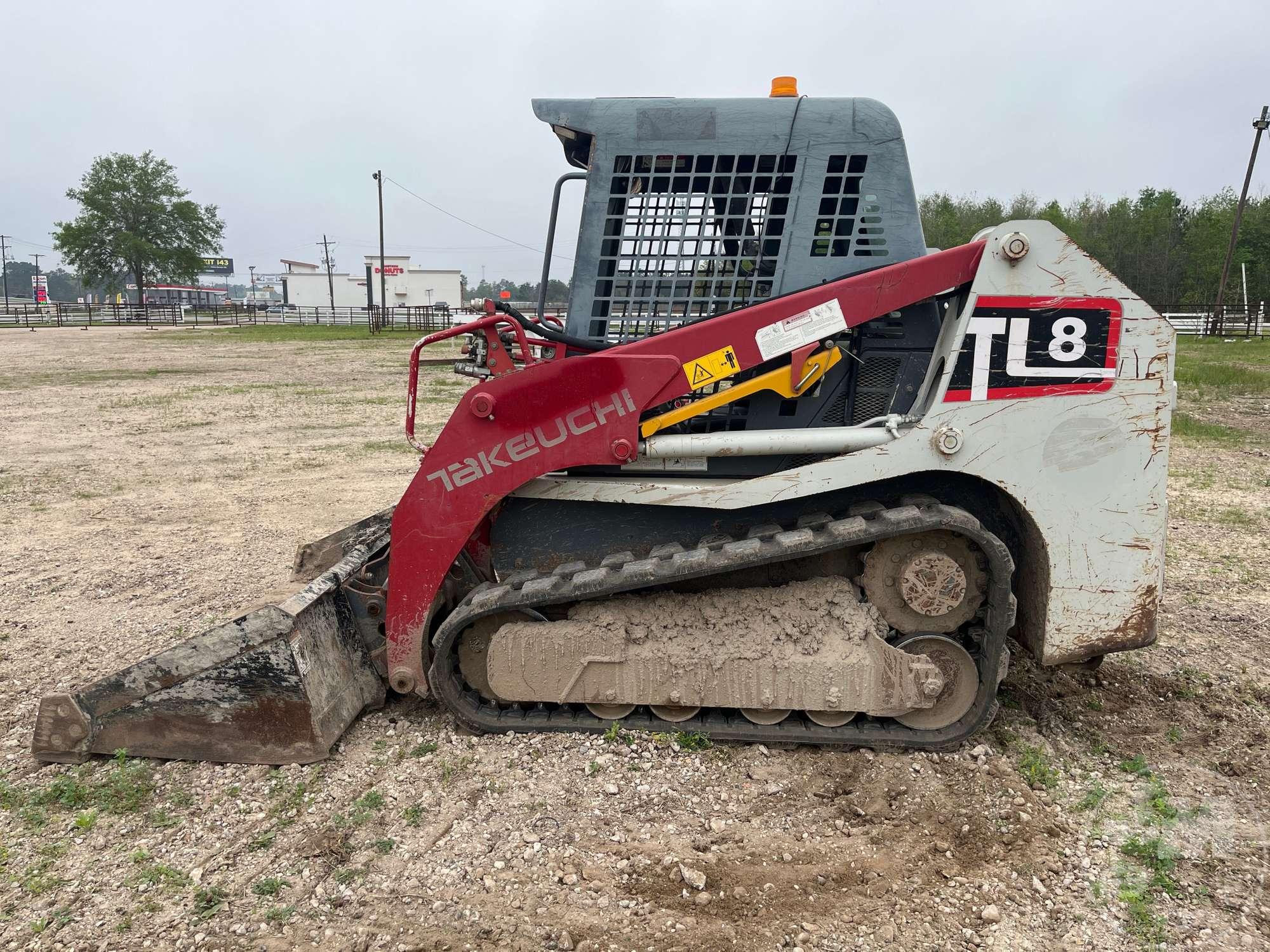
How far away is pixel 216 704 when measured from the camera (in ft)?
11.9

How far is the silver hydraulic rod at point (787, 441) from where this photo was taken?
3.56 meters

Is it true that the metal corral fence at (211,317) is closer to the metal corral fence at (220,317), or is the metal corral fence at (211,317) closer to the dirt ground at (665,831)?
the metal corral fence at (220,317)

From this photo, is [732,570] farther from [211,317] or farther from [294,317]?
[211,317]

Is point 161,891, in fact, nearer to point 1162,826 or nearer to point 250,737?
point 250,737

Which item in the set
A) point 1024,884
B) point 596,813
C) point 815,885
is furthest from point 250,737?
point 1024,884

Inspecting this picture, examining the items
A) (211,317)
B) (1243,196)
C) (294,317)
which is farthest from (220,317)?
(1243,196)

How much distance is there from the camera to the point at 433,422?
42.1ft

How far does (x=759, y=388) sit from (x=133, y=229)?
2856 inches

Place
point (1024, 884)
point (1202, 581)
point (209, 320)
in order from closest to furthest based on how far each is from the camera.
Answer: point (1024, 884) → point (1202, 581) → point (209, 320)

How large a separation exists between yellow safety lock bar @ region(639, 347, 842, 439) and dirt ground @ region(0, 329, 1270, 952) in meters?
1.42

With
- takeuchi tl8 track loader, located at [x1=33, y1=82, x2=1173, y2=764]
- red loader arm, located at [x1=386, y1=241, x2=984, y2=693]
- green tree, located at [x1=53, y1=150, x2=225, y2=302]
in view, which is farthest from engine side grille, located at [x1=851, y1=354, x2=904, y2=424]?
green tree, located at [x1=53, y1=150, x2=225, y2=302]

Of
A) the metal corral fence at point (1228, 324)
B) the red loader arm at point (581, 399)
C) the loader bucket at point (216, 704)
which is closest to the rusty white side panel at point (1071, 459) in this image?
the red loader arm at point (581, 399)

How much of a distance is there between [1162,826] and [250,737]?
373 cm

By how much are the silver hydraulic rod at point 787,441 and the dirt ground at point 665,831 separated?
1311mm
